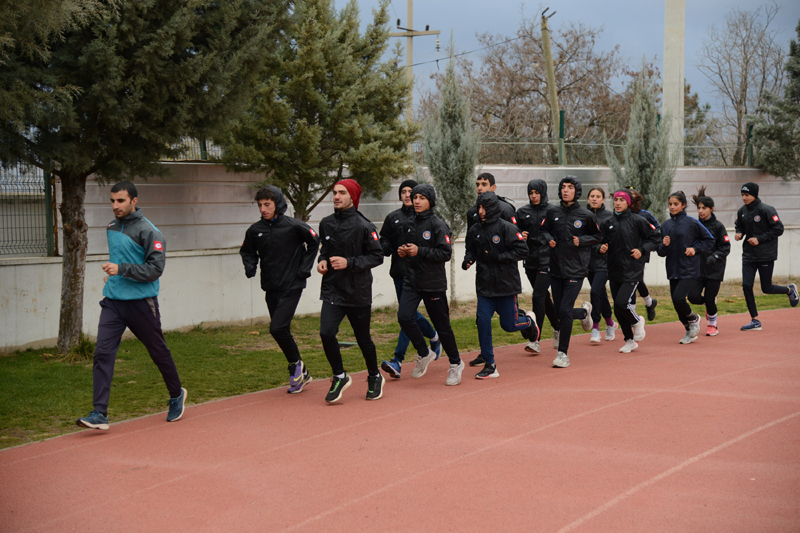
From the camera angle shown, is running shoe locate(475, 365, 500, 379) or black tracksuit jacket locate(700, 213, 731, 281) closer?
running shoe locate(475, 365, 500, 379)

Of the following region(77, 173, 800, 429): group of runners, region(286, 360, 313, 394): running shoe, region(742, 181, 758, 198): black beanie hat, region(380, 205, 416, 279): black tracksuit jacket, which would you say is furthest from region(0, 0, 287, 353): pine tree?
region(742, 181, 758, 198): black beanie hat

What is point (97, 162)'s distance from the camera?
9.87 meters

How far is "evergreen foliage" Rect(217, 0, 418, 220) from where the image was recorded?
1200cm

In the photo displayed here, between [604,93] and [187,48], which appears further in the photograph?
[604,93]

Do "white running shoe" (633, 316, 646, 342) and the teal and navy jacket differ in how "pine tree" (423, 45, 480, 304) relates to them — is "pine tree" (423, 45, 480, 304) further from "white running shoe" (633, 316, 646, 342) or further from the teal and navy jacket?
the teal and navy jacket

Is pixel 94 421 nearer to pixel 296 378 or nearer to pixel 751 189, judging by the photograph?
pixel 296 378

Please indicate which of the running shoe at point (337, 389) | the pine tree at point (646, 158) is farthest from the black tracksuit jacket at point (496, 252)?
the pine tree at point (646, 158)

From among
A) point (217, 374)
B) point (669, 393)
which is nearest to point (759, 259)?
point (669, 393)

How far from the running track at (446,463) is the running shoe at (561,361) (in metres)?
0.70

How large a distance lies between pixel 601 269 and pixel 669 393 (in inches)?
120

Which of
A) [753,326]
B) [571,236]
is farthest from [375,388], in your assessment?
[753,326]

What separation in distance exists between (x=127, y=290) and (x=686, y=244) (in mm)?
7527

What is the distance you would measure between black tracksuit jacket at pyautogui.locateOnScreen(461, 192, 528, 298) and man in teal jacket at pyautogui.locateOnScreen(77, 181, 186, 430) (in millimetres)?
3247

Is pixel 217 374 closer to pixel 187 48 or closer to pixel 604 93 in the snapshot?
pixel 187 48
